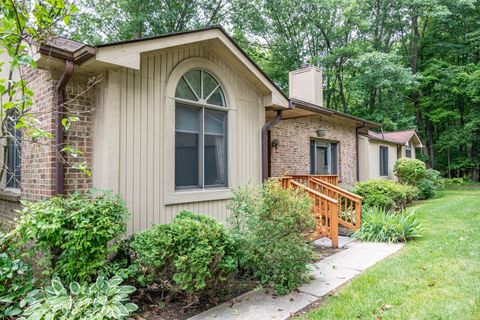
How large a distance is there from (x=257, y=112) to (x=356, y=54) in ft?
59.1

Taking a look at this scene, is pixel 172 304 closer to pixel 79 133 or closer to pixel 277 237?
pixel 277 237

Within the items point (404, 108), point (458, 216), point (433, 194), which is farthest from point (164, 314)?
point (404, 108)

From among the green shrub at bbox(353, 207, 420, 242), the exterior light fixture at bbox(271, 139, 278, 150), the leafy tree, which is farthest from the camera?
the leafy tree

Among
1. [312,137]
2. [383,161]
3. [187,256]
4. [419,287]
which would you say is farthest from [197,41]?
[383,161]

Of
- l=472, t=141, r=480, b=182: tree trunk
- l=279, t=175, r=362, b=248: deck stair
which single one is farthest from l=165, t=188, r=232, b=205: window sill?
l=472, t=141, r=480, b=182: tree trunk

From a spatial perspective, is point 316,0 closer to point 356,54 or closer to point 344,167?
point 356,54

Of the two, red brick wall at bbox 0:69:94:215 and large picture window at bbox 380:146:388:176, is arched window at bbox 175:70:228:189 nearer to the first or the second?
red brick wall at bbox 0:69:94:215

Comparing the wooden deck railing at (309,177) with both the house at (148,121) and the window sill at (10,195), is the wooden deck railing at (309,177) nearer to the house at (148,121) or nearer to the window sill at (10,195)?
the house at (148,121)

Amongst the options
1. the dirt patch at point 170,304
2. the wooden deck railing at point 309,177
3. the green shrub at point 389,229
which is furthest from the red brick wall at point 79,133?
the green shrub at point 389,229

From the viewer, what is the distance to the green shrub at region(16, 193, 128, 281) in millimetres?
3402

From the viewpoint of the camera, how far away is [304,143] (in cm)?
986

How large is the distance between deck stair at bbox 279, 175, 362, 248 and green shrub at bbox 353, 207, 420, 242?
0.24 metres

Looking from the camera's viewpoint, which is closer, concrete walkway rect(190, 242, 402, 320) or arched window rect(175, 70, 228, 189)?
concrete walkway rect(190, 242, 402, 320)

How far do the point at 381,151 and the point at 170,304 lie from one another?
14426mm
